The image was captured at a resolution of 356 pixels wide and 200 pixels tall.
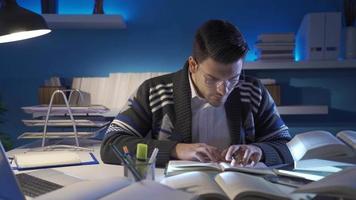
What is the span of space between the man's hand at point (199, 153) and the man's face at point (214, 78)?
26 centimetres

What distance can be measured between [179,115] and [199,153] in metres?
0.29

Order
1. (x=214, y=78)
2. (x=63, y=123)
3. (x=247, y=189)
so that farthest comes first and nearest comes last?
(x=63, y=123) < (x=214, y=78) < (x=247, y=189)

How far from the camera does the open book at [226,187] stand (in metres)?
0.72

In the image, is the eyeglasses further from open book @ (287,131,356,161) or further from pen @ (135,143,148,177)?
pen @ (135,143,148,177)

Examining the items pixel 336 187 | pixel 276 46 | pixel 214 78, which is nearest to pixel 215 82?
pixel 214 78

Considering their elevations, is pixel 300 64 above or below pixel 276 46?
below

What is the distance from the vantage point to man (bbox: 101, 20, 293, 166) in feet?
4.19

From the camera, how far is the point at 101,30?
8.39ft

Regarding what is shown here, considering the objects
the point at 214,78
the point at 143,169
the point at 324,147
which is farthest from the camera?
the point at 214,78

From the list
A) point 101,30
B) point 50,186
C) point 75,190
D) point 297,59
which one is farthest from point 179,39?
point 75,190

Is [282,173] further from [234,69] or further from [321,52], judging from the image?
[321,52]

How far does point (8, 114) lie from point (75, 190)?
7.04 ft

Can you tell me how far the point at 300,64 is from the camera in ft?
7.52

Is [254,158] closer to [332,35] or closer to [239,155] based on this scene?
[239,155]
